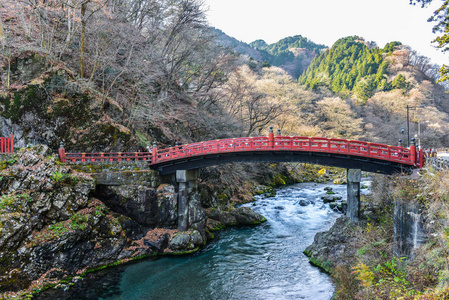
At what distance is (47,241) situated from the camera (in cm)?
1385

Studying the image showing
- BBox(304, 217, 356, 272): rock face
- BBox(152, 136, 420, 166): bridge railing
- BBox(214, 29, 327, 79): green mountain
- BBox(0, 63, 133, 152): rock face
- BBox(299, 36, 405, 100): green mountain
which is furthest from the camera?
BBox(214, 29, 327, 79): green mountain

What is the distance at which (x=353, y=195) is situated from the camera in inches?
658

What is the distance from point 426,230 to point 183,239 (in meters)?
13.2

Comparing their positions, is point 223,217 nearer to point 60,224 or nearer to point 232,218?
point 232,218

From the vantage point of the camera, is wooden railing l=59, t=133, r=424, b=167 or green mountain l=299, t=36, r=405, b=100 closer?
wooden railing l=59, t=133, r=424, b=167

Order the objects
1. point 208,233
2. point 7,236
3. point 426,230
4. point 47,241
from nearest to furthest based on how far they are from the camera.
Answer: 1. point 426,230
2. point 7,236
3. point 47,241
4. point 208,233

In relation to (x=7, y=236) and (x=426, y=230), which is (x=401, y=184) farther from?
Result: (x=7, y=236)

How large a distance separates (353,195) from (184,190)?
11.1 meters

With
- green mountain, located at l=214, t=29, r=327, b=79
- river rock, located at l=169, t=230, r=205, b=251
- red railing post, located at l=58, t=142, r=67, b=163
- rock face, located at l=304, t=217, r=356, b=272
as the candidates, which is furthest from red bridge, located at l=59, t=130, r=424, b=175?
green mountain, located at l=214, t=29, r=327, b=79

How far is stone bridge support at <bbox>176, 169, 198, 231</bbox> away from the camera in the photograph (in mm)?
18984

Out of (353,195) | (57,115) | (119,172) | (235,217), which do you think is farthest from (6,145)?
(353,195)

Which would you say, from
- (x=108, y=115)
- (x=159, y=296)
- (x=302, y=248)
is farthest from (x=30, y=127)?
(x=302, y=248)

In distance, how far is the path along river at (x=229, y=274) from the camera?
43.3 feet

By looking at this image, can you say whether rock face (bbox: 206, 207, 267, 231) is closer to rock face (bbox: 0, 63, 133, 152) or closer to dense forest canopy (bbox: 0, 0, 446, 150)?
dense forest canopy (bbox: 0, 0, 446, 150)
